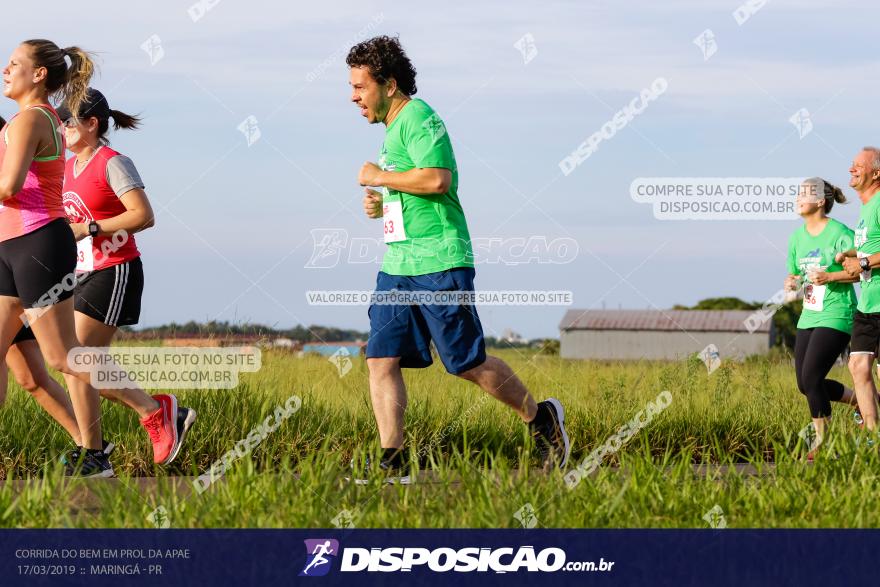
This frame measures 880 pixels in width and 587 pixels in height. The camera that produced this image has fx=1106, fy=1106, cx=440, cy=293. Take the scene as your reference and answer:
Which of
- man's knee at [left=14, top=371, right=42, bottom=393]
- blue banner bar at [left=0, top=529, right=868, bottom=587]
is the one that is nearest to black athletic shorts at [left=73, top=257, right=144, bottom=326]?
man's knee at [left=14, top=371, right=42, bottom=393]

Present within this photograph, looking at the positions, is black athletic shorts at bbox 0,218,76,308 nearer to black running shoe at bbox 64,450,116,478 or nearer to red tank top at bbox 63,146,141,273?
red tank top at bbox 63,146,141,273

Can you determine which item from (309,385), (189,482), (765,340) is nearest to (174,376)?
(309,385)

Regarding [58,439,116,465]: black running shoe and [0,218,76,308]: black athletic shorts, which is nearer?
[0,218,76,308]: black athletic shorts

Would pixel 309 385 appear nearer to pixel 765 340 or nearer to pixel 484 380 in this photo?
pixel 484 380

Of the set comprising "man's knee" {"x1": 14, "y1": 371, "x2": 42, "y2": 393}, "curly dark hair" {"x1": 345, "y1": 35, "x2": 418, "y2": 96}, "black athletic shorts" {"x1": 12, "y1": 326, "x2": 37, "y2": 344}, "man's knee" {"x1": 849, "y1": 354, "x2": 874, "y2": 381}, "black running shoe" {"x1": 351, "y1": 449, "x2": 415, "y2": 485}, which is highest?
"curly dark hair" {"x1": 345, "y1": 35, "x2": 418, "y2": 96}

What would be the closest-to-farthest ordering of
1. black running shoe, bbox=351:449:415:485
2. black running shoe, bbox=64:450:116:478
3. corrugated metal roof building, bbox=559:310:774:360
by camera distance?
black running shoe, bbox=351:449:415:485, black running shoe, bbox=64:450:116:478, corrugated metal roof building, bbox=559:310:774:360

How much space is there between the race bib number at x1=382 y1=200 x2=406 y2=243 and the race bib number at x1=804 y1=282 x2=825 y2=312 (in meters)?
2.95

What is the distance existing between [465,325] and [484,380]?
0.32m

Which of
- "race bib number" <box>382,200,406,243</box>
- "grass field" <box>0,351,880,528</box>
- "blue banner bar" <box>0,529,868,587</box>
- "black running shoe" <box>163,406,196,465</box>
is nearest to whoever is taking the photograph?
"blue banner bar" <box>0,529,868,587</box>

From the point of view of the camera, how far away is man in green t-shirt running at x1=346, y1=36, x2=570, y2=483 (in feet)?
17.7

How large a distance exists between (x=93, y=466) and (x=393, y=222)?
199cm

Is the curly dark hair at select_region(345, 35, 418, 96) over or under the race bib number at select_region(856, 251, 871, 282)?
over

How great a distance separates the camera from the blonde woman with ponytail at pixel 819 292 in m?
6.87

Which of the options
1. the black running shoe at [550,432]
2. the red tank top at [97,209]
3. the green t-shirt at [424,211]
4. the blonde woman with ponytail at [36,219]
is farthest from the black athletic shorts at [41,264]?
the black running shoe at [550,432]
